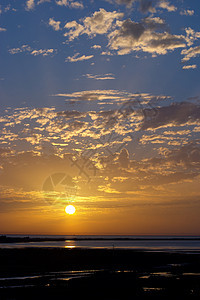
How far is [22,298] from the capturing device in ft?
71.8

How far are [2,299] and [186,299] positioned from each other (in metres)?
10.9

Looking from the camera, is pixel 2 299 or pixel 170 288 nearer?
pixel 2 299

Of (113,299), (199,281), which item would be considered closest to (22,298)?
(113,299)

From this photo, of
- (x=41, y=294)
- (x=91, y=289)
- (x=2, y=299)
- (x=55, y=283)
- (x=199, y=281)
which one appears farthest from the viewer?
(x=199, y=281)

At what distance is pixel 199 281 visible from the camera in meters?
30.4

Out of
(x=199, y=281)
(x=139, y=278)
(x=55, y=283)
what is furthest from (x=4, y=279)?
(x=199, y=281)

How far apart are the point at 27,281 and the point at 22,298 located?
340 inches

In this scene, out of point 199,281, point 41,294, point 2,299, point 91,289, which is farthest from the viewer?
point 199,281

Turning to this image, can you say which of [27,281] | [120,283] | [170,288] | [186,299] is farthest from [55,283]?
[186,299]

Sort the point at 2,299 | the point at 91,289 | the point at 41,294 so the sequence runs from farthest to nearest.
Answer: the point at 91,289 → the point at 41,294 → the point at 2,299

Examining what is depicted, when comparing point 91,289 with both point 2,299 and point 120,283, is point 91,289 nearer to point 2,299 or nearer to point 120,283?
point 120,283

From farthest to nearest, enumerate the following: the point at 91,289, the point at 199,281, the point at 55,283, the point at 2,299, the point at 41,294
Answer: the point at 199,281 < the point at 55,283 < the point at 91,289 < the point at 41,294 < the point at 2,299

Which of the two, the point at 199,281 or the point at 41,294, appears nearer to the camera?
the point at 41,294

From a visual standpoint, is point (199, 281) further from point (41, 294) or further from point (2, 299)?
point (2, 299)
